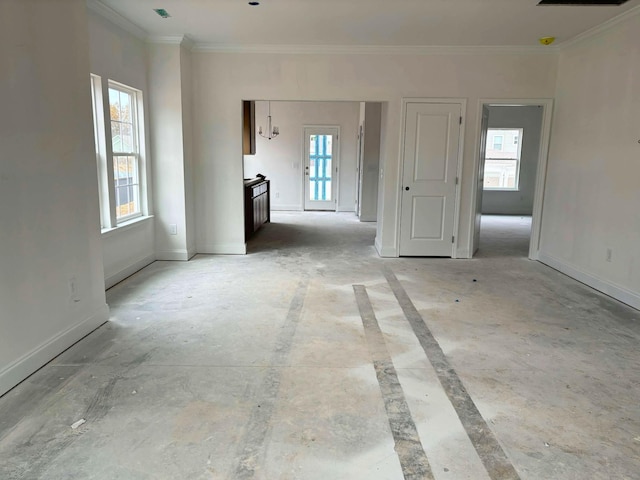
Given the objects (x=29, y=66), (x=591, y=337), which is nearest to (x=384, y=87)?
(x=591, y=337)

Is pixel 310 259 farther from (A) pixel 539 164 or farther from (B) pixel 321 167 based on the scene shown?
(B) pixel 321 167

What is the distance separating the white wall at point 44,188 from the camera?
249 centimetres

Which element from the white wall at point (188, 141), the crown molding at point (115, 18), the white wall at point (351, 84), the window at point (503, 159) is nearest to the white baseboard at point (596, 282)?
the white wall at point (351, 84)

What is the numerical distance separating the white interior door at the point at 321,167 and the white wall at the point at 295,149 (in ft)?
0.41

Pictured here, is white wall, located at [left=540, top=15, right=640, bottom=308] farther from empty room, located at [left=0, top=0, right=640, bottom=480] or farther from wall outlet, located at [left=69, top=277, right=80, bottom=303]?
wall outlet, located at [left=69, top=277, right=80, bottom=303]

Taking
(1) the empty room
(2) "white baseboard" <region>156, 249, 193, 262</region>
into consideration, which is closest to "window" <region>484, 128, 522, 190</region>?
(1) the empty room

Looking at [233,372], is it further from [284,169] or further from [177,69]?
[284,169]

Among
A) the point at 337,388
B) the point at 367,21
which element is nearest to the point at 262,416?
the point at 337,388

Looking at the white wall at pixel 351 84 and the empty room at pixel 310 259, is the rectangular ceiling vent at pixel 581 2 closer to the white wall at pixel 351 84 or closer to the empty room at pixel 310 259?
the empty room at pixel 310 259

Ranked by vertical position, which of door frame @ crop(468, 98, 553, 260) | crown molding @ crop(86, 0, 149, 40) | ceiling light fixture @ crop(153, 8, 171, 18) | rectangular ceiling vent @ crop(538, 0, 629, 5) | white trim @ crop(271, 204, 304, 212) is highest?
rectangular ceiling vent @ crop(538, 0, 629, 5)

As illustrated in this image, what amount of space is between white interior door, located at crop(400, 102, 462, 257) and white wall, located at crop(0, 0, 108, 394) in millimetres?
3961

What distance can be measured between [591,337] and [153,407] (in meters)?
3.19

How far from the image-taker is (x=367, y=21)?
460cm

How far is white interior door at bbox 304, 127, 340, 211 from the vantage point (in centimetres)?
1076
